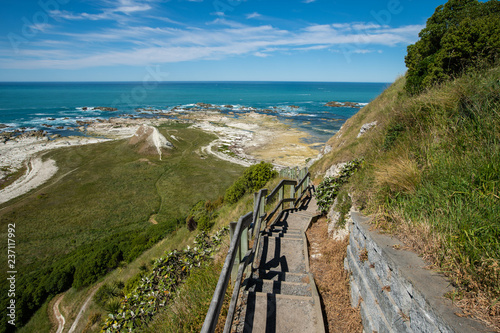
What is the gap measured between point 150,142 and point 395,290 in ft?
136

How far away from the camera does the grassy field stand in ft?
51.5

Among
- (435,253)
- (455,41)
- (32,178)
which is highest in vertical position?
(455,41)

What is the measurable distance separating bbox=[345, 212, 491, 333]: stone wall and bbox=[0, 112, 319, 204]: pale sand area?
3070cm

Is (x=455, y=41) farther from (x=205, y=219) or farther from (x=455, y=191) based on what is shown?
(x=205, y=219)

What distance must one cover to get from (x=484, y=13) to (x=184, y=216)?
77.8ft

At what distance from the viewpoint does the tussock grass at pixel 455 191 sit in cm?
266

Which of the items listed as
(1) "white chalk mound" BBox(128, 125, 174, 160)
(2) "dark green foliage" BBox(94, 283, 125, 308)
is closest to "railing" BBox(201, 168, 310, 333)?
(2) "dark green foliage" BBox(94, 283, 125, 308)

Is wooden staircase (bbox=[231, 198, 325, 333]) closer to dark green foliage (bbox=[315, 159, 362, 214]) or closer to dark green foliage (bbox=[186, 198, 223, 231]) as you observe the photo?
dark green foliage (bbox=[315, 159, 362, 214])

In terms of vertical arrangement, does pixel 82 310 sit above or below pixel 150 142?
below

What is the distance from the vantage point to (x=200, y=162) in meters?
37.7

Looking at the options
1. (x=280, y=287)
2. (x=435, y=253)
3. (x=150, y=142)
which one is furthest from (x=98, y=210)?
(x=435, y=253)

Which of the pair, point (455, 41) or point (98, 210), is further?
point (98, 210)

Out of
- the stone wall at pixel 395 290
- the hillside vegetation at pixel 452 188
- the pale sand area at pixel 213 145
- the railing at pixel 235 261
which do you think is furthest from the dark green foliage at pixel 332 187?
the pale sand area at pixel 213 145

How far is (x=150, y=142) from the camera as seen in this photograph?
40406 millimetres
